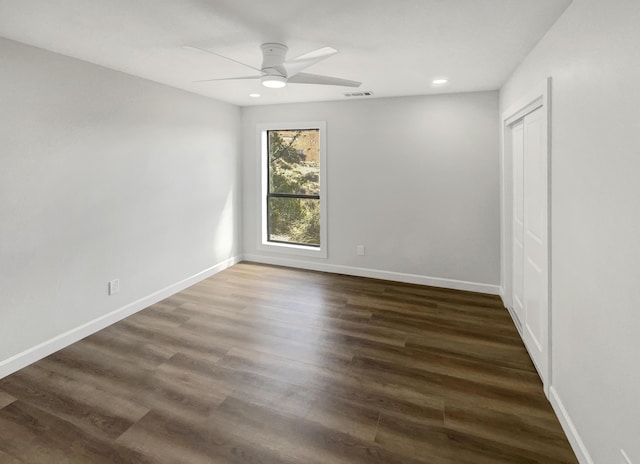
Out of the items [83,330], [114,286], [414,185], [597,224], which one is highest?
[414,185]

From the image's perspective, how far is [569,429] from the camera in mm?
1783

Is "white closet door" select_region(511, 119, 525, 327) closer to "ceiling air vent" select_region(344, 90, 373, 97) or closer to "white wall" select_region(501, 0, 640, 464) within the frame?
"white wall" select_region(501, 0, 640, 464)

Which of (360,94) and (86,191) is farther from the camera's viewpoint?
(360,94)

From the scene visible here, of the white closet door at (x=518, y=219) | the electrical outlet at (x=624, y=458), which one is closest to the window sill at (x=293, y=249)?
the white closet door at (x=518, y=219)

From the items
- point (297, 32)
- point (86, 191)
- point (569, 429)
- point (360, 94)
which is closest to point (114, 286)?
point (86, 191)

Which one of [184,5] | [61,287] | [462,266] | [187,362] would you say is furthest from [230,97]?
[462,266]

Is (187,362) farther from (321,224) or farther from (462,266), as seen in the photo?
(462,266)

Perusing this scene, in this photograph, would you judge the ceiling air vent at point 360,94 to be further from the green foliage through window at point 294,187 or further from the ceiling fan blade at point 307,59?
the ceiling fan blade at point 307,59

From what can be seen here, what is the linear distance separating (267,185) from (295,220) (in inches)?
28.3

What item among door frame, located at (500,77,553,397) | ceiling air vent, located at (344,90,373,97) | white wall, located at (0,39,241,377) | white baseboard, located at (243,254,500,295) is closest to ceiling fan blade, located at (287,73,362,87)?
door frame, located at (500,77,553,397)

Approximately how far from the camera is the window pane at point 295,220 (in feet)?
16.5

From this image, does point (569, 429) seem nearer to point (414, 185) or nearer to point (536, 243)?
point (536, 243)

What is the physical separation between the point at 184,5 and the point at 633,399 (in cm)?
276

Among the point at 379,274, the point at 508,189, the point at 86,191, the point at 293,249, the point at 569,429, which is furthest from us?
the point at 293,249
